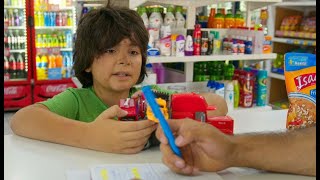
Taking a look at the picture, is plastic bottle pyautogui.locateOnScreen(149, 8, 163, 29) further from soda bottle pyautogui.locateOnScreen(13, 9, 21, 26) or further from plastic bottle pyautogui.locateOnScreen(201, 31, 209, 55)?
soda bottle pyautogui.locateOnScreen(13, 9, 21, 26)

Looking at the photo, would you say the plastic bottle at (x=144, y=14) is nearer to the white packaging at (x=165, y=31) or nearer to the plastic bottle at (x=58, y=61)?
the white packaging at (x=165, y=31)

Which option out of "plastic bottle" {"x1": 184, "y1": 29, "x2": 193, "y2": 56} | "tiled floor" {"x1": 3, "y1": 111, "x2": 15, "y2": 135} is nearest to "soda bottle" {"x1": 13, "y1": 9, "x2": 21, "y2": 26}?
"tiled floor" {"x1": 3, "y1": 111, "x2": 15, "y2": 135}

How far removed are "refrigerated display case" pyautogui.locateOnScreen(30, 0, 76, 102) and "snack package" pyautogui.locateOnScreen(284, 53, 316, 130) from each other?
15.2 ft

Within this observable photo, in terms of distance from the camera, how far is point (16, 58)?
217 inches

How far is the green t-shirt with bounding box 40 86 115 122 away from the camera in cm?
146

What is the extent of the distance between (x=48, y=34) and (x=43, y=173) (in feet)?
16.3

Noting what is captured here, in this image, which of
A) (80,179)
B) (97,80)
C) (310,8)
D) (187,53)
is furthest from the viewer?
(310,8)

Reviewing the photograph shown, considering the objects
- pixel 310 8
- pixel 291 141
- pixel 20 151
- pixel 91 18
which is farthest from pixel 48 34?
pixel 291 141

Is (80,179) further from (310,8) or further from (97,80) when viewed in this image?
(310,8)

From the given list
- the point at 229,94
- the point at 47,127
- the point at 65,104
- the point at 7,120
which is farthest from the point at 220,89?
the point at 7,120

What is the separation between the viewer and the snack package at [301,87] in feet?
3.75

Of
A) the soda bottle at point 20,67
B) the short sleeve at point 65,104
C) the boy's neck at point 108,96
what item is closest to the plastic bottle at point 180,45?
the boy's neck at point 108,96

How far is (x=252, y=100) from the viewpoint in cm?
336

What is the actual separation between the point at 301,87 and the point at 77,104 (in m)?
0.86
